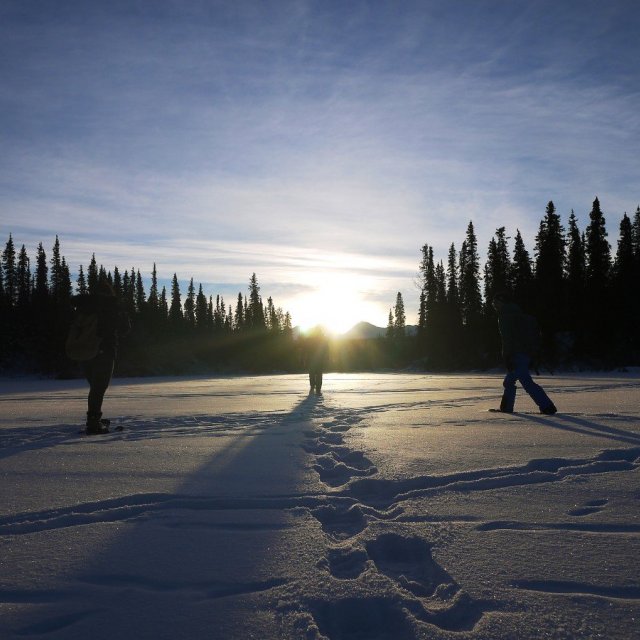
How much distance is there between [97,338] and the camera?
20.4 feet

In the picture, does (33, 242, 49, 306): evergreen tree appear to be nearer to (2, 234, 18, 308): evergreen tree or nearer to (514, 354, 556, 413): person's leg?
(2, 234, 18, 308): evergreen tree

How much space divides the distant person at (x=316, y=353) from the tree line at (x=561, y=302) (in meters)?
27.1

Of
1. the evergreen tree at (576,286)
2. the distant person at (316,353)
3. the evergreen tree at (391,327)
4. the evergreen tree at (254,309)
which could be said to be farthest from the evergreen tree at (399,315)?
the distant person at (316,353)

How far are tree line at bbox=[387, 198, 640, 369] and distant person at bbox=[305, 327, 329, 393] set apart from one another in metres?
27.1

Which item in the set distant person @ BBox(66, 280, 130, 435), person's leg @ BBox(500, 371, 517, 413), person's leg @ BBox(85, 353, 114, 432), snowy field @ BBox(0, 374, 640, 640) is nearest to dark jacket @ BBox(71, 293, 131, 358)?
distant person @ BBox(66, 280, 130, 435)

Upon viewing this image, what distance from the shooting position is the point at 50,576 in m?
1.97

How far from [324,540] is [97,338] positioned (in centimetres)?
490

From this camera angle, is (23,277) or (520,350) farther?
(23,277)

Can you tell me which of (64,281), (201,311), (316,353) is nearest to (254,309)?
(201,311)

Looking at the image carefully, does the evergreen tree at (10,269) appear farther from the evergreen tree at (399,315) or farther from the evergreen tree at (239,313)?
the evergreen tree at (399,315)

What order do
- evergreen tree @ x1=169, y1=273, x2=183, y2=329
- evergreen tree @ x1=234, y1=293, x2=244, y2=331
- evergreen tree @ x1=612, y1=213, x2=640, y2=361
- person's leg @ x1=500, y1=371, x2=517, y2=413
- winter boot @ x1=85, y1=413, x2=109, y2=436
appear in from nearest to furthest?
winter boot @ x1=85, y1=413, x2=109, y2=436 → person's leg @ x1=500, y1=371, x2=517, y2=413 → evergreen tree @ x1=612, y1=213, x2=640, y2=361 → evergreen tree @ x1=169, y1=273, x2=183, y2=329 → evergreen tree @ x1=234, y1=293, x2=244, y2=331

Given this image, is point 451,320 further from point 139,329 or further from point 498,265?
point 139,329

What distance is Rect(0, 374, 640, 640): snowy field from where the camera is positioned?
64.5 inches

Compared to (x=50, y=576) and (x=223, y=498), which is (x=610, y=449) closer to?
(x=223, y=498)
